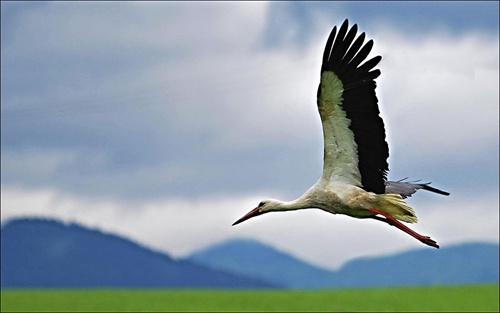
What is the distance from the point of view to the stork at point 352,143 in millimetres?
10648

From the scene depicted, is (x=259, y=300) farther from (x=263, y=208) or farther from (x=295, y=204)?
(x=295, y=204)

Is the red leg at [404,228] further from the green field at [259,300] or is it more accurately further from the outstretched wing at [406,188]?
the green field at [259,300]

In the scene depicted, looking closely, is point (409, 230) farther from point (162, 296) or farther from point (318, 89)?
point (162, 296)

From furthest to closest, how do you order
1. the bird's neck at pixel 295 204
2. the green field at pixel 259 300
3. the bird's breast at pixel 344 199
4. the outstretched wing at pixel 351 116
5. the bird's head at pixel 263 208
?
the green field at pixel 259 300
the bird's head at pixel 263 208
the bird's neck at pixel 295 204
the bird's breast at pixel 344 199
the outstretched wing at pixel 351 116

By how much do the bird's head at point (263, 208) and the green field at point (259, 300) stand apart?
19.0m

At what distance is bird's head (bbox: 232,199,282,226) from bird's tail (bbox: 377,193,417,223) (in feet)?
4.61

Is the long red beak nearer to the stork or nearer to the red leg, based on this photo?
the stork

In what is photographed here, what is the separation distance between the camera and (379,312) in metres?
30.9

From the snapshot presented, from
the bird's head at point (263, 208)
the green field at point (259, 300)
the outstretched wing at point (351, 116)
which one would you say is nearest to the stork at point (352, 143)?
the outstretched wing at point (351, 116)

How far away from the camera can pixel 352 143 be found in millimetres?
11094

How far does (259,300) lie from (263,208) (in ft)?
73.5

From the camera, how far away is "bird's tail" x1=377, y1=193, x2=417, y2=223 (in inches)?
432

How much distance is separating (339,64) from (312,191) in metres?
1.55

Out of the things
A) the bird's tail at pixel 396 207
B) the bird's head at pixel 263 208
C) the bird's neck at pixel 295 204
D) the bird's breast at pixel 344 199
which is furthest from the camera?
the bird's head at pixel 263 208
